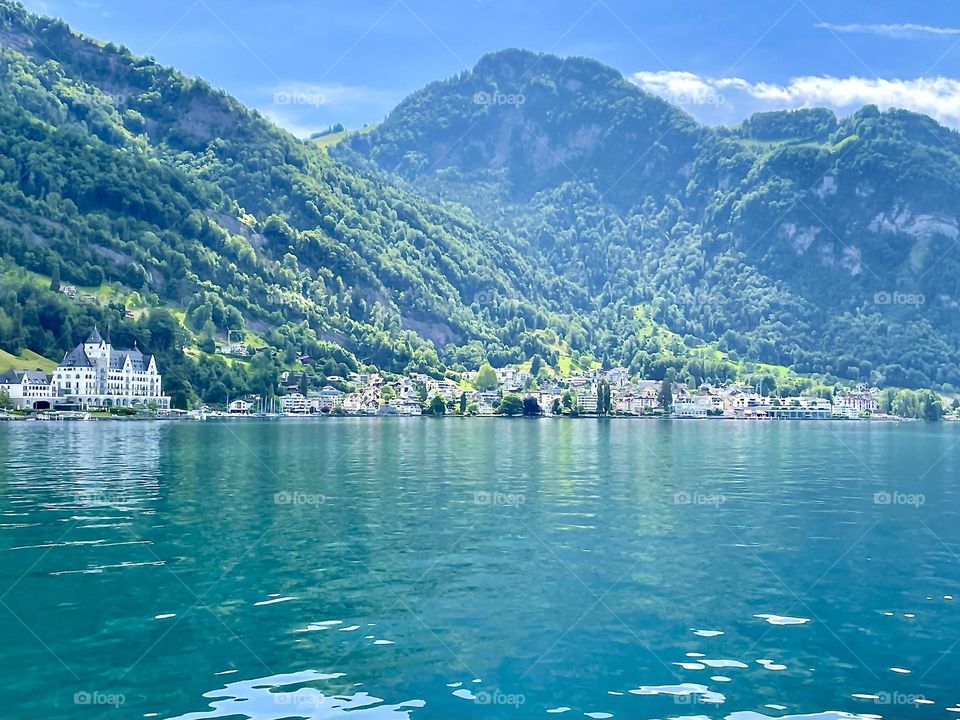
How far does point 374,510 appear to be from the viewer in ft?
180

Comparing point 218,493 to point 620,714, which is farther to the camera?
point 218,493

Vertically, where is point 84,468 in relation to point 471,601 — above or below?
above

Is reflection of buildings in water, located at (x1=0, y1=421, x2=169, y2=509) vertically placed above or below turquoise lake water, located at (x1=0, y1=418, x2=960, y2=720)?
above

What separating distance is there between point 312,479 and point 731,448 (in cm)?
7281

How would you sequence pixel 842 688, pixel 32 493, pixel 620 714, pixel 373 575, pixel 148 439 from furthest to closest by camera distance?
pixel 148 439
pixel 32 493
pixel 373 575
pixel 842 688
pixel 620 714

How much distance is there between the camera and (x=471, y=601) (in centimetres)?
3244

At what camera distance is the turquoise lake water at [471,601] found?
23.2 m

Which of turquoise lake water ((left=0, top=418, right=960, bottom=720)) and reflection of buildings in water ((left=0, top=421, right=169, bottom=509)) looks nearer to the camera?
turquoise lake water ((left=0, top=418, right=960, bottom=720))

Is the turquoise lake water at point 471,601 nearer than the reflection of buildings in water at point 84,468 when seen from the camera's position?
Yes

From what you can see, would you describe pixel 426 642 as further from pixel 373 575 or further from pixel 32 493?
pixel 32 493

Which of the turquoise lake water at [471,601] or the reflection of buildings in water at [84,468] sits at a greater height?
the reflection of buildings in water at [84,468]

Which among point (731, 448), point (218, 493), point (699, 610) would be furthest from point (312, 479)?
point (731, 448)

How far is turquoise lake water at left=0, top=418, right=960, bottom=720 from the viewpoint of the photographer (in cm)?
2323

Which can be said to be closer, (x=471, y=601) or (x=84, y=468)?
(x=471, y=601)
